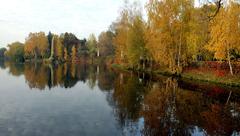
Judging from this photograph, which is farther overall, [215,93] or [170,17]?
[170,17]

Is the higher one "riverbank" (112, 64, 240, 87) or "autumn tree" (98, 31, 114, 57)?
"autumn tree" (98, 31, 114, 57)

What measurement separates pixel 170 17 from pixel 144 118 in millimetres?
31290

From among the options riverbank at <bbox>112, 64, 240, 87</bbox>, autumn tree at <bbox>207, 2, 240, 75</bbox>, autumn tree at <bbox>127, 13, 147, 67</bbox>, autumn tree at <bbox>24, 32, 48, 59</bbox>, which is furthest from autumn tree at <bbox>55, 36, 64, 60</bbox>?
autumn tree at <bbox>207, 2, 240, 75</bbox>

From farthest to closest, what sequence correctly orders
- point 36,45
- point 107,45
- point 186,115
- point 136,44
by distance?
point 36,45 < point 107,45 < point 136,44 < point 186,115

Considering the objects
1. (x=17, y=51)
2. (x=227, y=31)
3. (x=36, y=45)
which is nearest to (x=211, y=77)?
(x=227, y=31)

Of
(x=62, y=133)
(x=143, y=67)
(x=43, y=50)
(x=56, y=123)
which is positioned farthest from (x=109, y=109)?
(x=43, y=50)

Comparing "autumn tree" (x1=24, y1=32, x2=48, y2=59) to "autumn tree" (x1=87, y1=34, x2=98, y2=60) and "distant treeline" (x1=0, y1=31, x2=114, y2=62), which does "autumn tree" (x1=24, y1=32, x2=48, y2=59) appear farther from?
"autumn tree" (x1=87, y1=34, x2=98, y2=60)

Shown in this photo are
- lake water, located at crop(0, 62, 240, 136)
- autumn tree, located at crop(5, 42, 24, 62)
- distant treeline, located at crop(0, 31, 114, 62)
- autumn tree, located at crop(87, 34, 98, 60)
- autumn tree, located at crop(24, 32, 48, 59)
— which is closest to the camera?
lake water, located at crop(0, 62, 240, 136)

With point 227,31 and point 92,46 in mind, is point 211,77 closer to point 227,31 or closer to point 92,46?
point 227,31

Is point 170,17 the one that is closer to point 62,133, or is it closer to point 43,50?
point 62,133

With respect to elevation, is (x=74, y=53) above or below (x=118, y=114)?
above

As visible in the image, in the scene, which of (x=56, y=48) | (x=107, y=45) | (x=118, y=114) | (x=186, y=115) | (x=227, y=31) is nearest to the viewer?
(x=186, y=115)

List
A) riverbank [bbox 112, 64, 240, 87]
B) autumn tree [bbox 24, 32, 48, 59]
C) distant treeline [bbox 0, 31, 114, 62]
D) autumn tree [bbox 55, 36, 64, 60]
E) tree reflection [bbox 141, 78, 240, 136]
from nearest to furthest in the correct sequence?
tree reflection [bbox 141, 78, 240, 136]
riverbank [bbox 112, 64, 240, 87]
autumn tree [bbox 55, 36, 64, 60]
distant treeline [bbox 0, 31, 114, 62]
autumn tree [bbox 24, 32, 48, 59]

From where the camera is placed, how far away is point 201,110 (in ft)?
63.2
